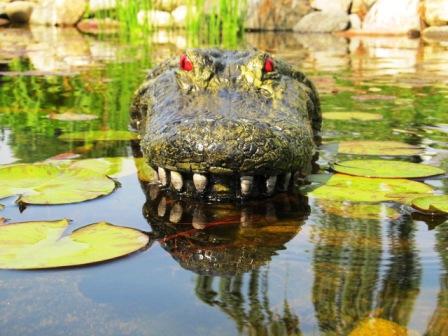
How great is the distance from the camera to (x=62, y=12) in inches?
760

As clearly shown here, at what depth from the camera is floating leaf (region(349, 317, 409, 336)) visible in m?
1.47

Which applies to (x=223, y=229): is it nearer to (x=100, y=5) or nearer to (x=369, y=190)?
(x=369, y=190)

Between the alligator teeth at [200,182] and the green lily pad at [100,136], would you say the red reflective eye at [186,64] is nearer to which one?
the alligator teeth at [200,182]

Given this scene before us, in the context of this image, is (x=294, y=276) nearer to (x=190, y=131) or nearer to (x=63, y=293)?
(x=63, y=293)

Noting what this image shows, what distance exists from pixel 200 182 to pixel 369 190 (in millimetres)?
715

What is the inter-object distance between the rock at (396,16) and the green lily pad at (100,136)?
12426 millimetres

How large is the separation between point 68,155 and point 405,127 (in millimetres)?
2167

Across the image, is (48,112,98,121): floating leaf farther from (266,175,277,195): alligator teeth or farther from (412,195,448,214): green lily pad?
(412,195,448,214): green lily pad

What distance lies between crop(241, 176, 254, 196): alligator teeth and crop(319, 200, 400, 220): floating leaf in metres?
0.29

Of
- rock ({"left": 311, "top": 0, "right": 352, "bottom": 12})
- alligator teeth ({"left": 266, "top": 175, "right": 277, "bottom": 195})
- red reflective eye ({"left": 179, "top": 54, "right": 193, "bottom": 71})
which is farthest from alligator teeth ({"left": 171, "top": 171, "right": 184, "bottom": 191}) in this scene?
rock ({"left": 311, "top": 0, "right": 352, "bottom": 12})

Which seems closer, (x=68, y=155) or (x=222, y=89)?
(x=222, y=89)

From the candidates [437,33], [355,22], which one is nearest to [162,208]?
[437,33]

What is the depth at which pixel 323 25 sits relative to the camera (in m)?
16.4

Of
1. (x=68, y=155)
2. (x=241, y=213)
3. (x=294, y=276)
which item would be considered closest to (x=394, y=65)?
(x=68, y=155)
